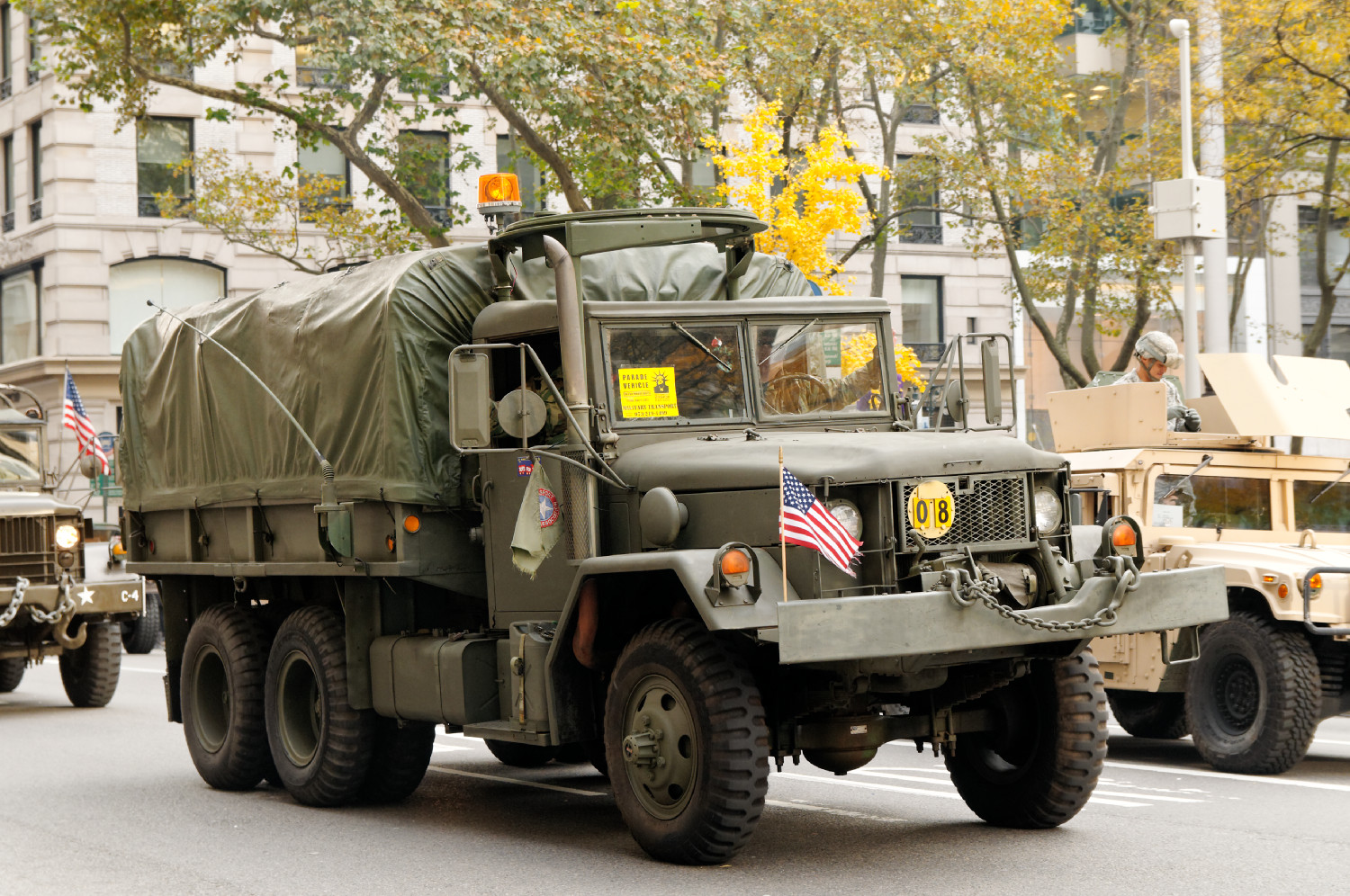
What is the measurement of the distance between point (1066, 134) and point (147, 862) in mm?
21409

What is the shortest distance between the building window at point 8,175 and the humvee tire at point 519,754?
107 ft

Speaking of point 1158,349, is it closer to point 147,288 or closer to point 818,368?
point 818,368

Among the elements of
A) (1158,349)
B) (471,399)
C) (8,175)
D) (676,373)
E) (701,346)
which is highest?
(8,175)

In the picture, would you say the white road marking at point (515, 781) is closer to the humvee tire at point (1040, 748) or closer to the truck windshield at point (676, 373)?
the humvee tire at point (1040, 748)

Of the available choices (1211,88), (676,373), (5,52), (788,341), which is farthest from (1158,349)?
(5,52)

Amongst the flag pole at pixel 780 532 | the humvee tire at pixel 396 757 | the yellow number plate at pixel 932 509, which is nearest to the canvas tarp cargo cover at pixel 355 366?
the humvee tire at pixel 396 757

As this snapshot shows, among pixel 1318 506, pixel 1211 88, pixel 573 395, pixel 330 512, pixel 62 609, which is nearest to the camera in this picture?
pixel 573 395

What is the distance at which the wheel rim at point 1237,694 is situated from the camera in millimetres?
11383

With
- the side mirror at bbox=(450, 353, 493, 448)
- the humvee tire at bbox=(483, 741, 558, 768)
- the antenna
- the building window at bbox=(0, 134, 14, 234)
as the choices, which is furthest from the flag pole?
the building window at bbox=(0, 134, 14, 234)

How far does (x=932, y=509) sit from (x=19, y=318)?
120ft

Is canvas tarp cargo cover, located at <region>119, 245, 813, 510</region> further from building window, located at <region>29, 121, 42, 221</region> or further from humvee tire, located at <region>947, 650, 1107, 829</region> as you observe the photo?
building window, located at <region>29, 121, 42, 221</region>

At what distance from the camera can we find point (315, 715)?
10.5m

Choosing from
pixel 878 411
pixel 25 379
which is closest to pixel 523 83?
pixel 878 411

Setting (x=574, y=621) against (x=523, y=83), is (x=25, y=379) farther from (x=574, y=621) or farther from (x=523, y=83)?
(x=574, y=621)
